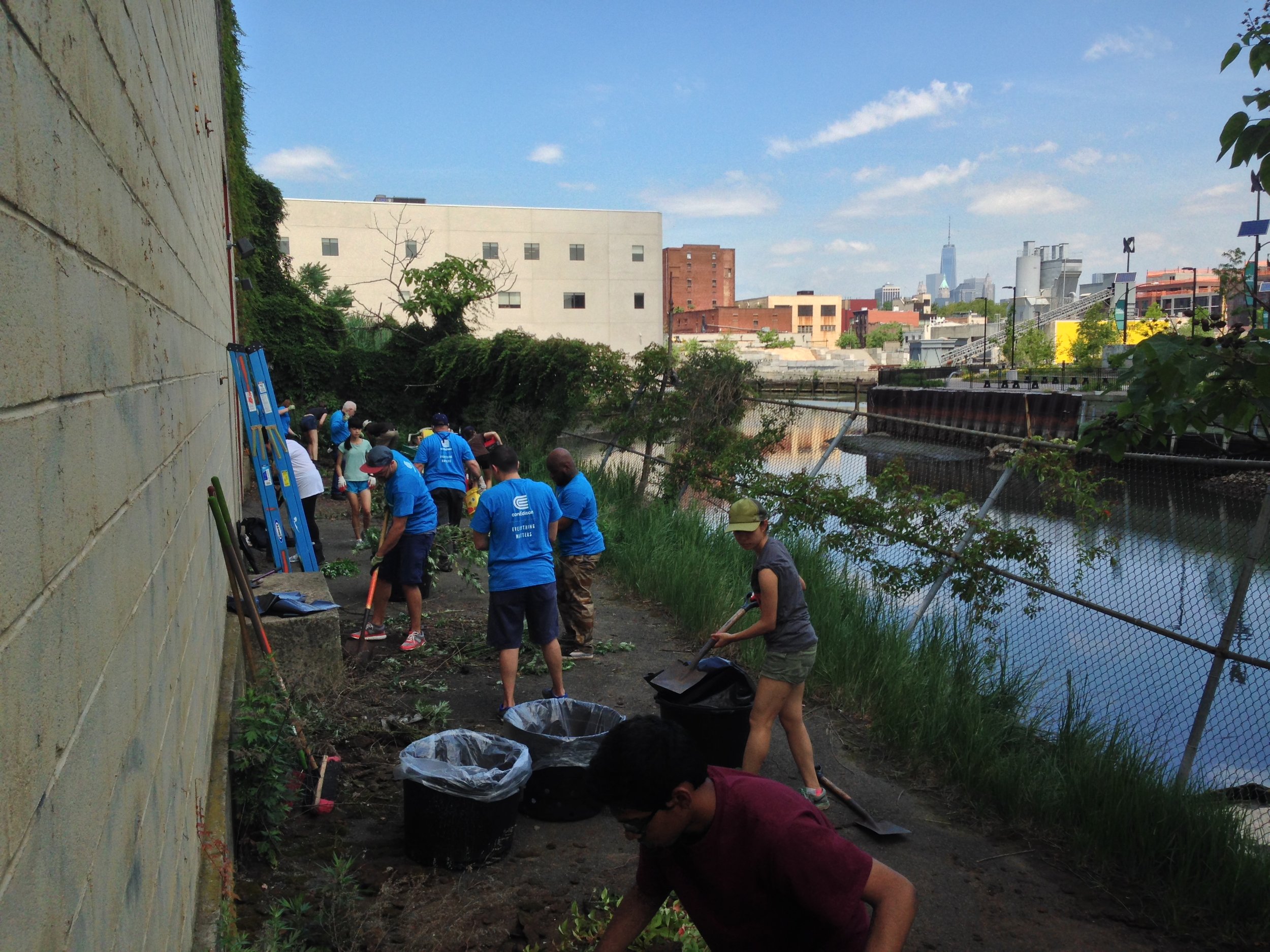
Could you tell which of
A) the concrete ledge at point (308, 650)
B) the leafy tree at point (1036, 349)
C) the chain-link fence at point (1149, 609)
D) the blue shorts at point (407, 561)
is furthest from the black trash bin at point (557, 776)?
the leafy tree at point (1036, 349)

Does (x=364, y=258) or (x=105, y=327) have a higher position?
(x=364, y=258)

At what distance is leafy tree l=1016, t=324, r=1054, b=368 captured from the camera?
71.1m

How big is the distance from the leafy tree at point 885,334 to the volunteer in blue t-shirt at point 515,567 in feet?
469

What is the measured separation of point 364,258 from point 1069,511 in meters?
59.1

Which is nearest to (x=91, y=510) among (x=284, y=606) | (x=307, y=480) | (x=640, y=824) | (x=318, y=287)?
(x=640, y=824)

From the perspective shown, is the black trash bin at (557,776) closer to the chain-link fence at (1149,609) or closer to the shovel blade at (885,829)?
the shovel blade at (885,829)

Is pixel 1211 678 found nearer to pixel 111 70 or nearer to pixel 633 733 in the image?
pixel 633 733

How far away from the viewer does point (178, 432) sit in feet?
11.9

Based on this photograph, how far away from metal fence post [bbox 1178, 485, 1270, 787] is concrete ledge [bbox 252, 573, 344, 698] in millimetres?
5418

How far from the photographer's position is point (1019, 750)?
6.25 metres

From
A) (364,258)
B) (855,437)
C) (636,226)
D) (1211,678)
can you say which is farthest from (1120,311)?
(1211,678)

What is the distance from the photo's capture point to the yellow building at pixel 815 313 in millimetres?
176500

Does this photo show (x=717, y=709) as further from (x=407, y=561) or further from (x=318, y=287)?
(x=318, y=287)

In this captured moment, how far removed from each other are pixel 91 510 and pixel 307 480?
9.86 metres
